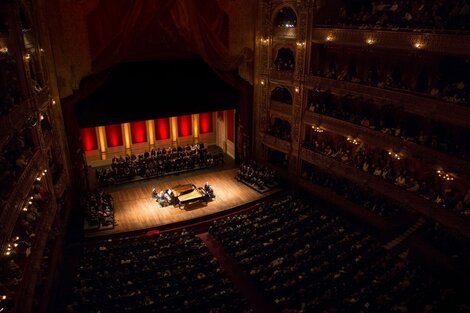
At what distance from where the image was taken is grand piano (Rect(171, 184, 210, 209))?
21.0 metres

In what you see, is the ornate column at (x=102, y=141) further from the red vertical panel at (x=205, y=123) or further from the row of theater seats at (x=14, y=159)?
the row of theater seats at (x=14, y=159)

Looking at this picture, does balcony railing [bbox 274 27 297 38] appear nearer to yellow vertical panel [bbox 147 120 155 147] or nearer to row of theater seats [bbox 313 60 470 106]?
row of theater seats [bbox 313 60 470 106]

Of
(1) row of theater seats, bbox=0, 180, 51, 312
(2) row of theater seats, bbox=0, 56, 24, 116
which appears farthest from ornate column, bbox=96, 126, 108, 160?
(2) row of theater seats, bbox=0, 56, 24, 116

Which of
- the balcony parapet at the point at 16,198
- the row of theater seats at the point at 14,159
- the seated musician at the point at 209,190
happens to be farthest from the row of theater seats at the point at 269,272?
the row of theater seats at the point at 14,159

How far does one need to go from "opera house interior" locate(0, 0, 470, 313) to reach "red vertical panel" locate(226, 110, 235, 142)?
1.61m

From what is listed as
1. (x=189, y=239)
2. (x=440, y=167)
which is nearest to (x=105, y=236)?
(x=189, y=239)

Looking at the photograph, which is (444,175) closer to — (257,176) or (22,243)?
(257,176)

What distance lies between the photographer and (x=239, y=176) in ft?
79.6

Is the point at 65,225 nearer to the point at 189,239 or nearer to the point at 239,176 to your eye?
the point at 189,239

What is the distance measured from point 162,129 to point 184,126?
1688 mm

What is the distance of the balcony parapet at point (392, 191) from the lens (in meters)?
15.4

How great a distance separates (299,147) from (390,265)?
354 inches

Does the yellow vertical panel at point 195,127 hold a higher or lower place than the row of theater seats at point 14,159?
lower

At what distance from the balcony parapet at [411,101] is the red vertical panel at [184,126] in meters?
10.8
